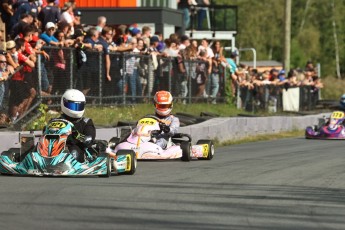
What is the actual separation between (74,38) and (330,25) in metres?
68.6

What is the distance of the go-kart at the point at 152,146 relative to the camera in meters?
16.6

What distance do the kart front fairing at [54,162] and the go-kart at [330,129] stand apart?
12009mm

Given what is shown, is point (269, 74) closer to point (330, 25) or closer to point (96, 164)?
point (96, 164)

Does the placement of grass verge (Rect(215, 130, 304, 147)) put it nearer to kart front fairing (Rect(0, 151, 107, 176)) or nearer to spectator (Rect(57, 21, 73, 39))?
spectator (Rect(57, 21, 73, 39))

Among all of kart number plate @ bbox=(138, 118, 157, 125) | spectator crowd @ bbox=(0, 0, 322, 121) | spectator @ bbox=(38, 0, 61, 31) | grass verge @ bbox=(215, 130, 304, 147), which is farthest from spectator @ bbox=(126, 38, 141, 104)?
kart number plate @ bbox=(138, 118, 157, 125)

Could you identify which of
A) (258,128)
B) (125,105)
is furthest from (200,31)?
(125,105)

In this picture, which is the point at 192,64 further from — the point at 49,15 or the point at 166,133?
the point at 166,133

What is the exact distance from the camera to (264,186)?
41.4 ft

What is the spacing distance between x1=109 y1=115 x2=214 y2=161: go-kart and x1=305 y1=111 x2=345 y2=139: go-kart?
8.23 meters

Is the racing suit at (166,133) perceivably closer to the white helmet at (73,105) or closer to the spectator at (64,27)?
the white helmet at (73,105)

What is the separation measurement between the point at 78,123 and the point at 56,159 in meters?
1.02

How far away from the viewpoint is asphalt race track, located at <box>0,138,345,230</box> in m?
9.37

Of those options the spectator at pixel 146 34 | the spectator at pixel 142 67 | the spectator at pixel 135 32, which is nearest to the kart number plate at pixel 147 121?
the spectator at pixel 142 67

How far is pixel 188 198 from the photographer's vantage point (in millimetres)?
11141
